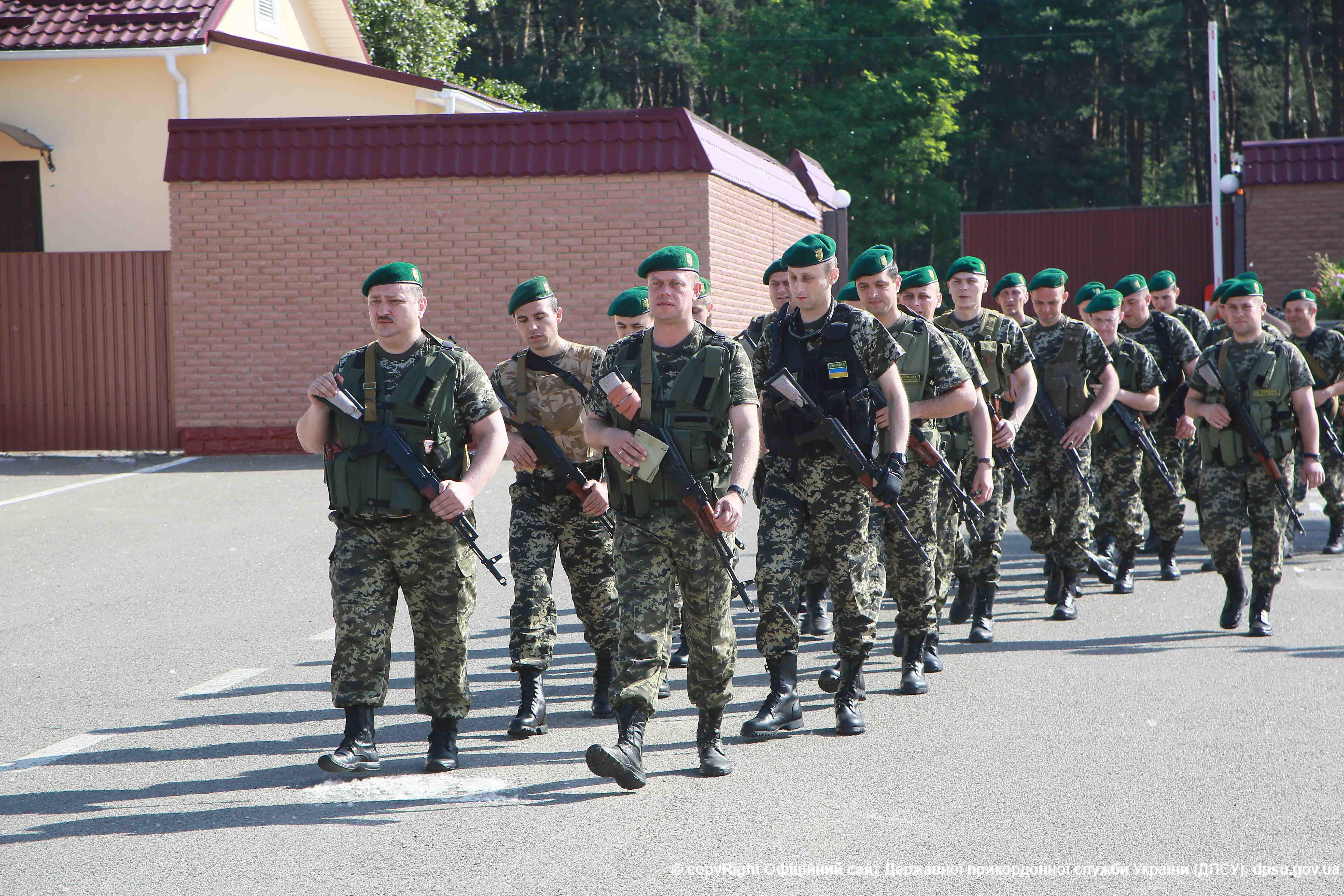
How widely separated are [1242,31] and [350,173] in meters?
42.2

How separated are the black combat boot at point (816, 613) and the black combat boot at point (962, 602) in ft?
2.52

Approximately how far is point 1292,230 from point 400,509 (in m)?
21.3

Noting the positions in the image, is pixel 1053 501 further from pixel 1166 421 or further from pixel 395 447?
pixel 395 447

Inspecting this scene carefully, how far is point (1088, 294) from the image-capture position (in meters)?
10.5

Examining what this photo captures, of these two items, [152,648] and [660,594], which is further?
[152,648]

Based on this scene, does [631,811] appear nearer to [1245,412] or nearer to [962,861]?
[962,861]

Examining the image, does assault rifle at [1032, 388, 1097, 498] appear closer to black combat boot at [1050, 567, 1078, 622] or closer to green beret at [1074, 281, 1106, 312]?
black combat boot at [1050, 567, 1078, 622]

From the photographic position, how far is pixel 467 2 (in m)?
37.8

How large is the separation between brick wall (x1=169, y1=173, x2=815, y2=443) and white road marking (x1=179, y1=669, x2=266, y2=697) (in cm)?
964

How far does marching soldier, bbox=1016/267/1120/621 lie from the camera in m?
8.15

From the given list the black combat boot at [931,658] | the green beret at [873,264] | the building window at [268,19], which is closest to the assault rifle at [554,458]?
the green beret at [873,264]

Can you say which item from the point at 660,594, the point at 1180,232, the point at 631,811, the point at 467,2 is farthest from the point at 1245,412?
the point at 467,2

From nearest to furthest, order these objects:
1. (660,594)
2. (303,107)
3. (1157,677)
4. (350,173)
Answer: (660,594) → (1157,677) → (350,173) → (303,107)

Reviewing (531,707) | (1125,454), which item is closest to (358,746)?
(531,707)
